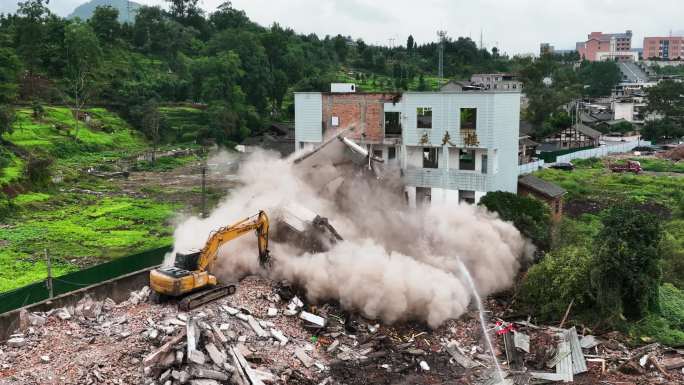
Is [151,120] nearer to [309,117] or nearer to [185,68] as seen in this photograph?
[185,68]

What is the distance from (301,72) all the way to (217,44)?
35.2 ft

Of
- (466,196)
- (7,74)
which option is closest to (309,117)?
(466,196)

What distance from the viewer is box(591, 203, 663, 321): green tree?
16.7 m

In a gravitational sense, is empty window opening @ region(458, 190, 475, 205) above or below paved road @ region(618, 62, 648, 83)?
below

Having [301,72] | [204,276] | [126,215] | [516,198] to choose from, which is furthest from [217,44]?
[204,276]

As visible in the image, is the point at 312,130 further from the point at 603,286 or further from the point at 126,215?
the point at 603,286

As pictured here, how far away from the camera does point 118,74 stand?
68062 mm

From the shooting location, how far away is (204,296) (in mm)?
16531

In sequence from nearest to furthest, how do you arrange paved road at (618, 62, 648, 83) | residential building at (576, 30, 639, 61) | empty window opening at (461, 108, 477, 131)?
1. empty window opening at (461, 108, 477, 131)
2. paved road at (618, 62, 648, 83)
3. residential building at (576, 30, 639, 61)

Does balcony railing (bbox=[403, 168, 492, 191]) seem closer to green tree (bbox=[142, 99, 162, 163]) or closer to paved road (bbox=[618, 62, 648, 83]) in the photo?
green tree (bbox=[142, 99, 162, 163])

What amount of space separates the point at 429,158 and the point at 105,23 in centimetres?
5991

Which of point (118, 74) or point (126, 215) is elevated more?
point (118, 74)

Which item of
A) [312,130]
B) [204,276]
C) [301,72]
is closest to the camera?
[204,276]

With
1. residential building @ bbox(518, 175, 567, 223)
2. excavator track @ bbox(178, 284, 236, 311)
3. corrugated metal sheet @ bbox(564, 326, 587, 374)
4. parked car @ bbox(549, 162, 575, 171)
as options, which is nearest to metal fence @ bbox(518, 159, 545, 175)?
parked car @ bbox(549, 162, 575, 171)
